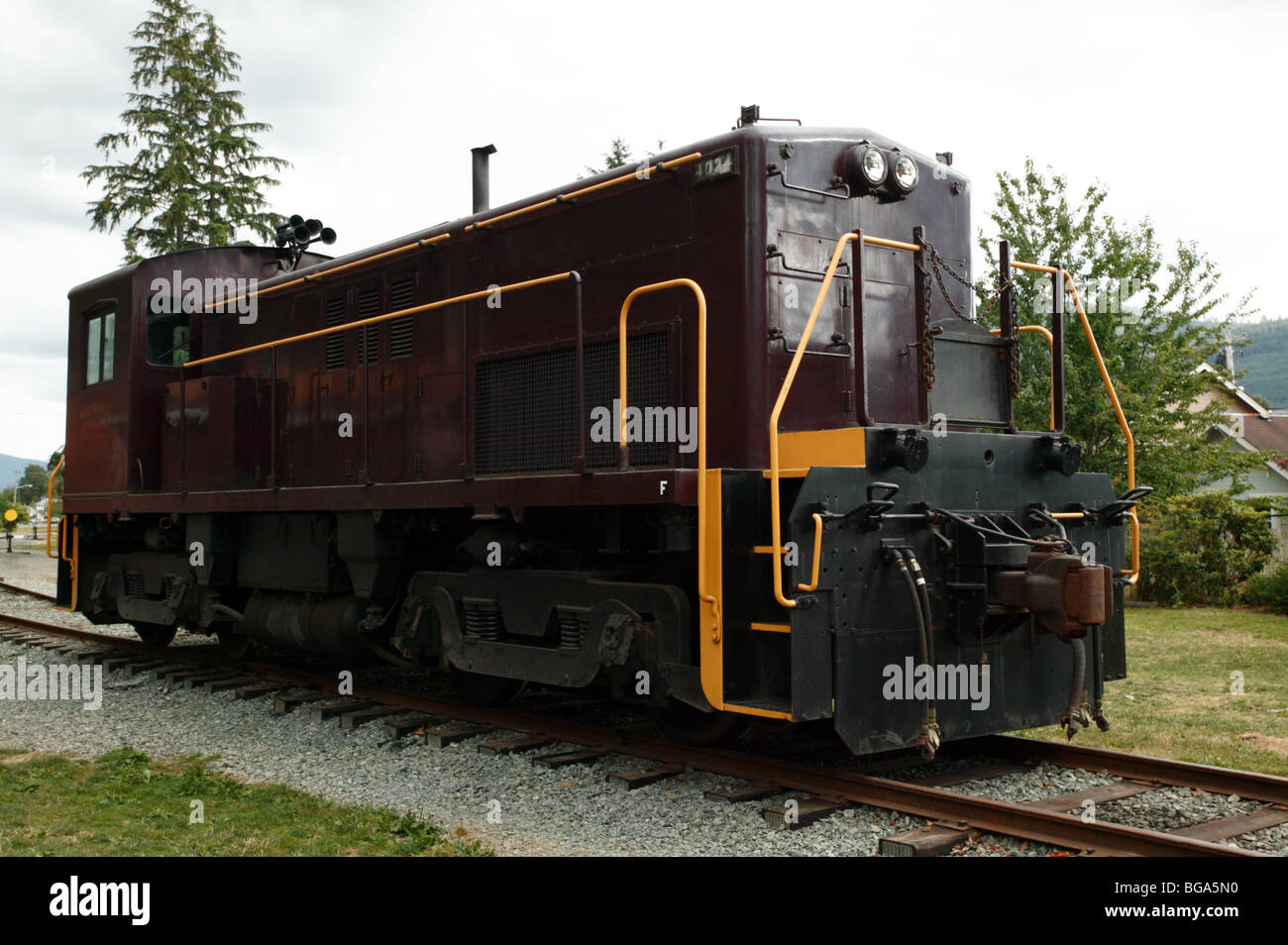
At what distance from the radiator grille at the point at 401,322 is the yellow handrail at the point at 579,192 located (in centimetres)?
89

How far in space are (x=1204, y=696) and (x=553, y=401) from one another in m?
5.57

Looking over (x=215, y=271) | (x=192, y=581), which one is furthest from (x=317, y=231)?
(x=192, y=581)

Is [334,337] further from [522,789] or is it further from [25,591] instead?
[25,591]

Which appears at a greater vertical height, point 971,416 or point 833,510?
point 971,416

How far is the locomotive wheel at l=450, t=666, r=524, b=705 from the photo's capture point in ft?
26.3

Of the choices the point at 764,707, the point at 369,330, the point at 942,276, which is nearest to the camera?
the point at 764,707

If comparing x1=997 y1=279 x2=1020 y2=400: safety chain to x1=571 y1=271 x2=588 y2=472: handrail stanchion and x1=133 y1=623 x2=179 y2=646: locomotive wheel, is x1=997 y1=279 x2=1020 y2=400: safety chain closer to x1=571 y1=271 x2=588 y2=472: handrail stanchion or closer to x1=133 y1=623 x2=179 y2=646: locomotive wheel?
x1=571 y1=271 x2=588 y2=472: handrail stanchion

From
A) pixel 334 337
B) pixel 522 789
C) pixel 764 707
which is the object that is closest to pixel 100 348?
pixel 334 337

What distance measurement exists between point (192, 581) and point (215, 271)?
303 cm

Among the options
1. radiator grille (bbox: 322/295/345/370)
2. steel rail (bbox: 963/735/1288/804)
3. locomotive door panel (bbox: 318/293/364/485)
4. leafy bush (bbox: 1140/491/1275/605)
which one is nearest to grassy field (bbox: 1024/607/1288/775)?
steel rail (bbox: 963/735/1288/804)

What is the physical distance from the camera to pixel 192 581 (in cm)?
1002

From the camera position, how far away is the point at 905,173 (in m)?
6.47

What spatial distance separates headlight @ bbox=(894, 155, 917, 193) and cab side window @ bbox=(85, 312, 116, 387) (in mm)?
7955
